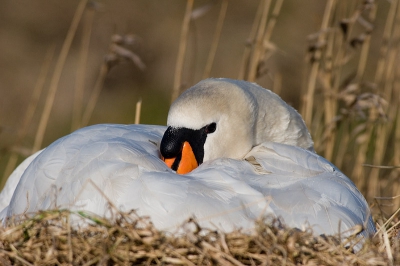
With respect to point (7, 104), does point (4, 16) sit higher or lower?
higher

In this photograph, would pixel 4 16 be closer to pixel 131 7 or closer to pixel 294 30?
pixel 131 7

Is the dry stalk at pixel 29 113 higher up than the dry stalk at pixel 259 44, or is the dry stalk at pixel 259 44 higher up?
the dry stalk at pixel 259 44

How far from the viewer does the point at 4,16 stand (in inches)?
365

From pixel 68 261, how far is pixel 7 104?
6.34 meters

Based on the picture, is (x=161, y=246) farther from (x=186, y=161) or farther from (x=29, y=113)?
(x=29, y=113)

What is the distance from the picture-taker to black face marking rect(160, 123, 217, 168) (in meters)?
2.79

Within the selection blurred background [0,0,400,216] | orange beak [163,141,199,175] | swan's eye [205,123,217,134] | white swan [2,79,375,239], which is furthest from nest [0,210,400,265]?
blurred background [0,0,400,216]

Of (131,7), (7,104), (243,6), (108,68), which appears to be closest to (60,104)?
(7,104)

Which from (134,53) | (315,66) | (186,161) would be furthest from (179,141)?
(134,53)

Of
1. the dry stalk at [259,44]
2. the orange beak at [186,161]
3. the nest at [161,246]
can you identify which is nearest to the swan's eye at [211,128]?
the orange beak at [186,161]

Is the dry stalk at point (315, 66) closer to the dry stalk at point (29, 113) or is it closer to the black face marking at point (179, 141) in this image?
the black face marking at point (179, 141)

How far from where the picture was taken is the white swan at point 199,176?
7.28 feet

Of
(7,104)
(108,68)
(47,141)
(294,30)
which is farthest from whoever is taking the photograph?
(294,30)

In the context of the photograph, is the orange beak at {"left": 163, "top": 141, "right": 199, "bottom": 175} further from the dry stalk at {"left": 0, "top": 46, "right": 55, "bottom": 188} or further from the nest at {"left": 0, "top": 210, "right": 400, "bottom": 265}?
the dry stalk at {"left": 0, "top": 46, "right": 55, "bottom": 188}
